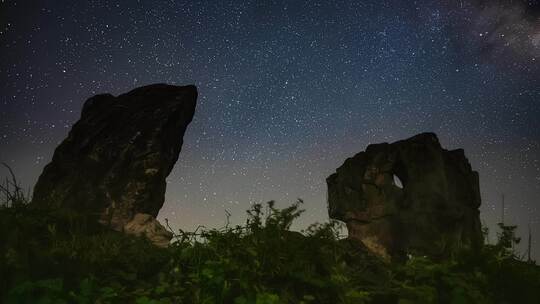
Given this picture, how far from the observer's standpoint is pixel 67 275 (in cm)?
561

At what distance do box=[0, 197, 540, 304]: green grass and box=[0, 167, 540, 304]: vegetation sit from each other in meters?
0.01

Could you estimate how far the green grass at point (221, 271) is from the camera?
17.7 feet

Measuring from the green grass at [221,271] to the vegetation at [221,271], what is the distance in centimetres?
1

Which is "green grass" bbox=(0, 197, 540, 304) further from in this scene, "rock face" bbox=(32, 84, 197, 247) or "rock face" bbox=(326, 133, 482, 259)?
"rock face" bbox=(326, 133, 482, 259)

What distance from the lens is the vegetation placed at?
17.7 feet

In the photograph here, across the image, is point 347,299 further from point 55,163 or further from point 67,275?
point 55,163

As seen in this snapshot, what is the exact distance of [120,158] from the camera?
10.6m

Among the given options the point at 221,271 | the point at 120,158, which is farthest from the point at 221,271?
the point at 120,158

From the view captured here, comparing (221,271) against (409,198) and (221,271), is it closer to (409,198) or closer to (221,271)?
(221,271)

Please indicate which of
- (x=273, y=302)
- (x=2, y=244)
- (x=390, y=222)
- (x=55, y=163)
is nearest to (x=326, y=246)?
(x=273, y=302)

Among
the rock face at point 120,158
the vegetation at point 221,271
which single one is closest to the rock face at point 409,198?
the vegetation at point 221,271

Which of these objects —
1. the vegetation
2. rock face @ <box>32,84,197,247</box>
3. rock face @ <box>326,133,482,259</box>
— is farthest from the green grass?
rock face @ <box>326,133,482,259</box>

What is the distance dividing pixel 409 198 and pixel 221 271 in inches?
280

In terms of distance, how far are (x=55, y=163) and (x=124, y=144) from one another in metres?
1.74
